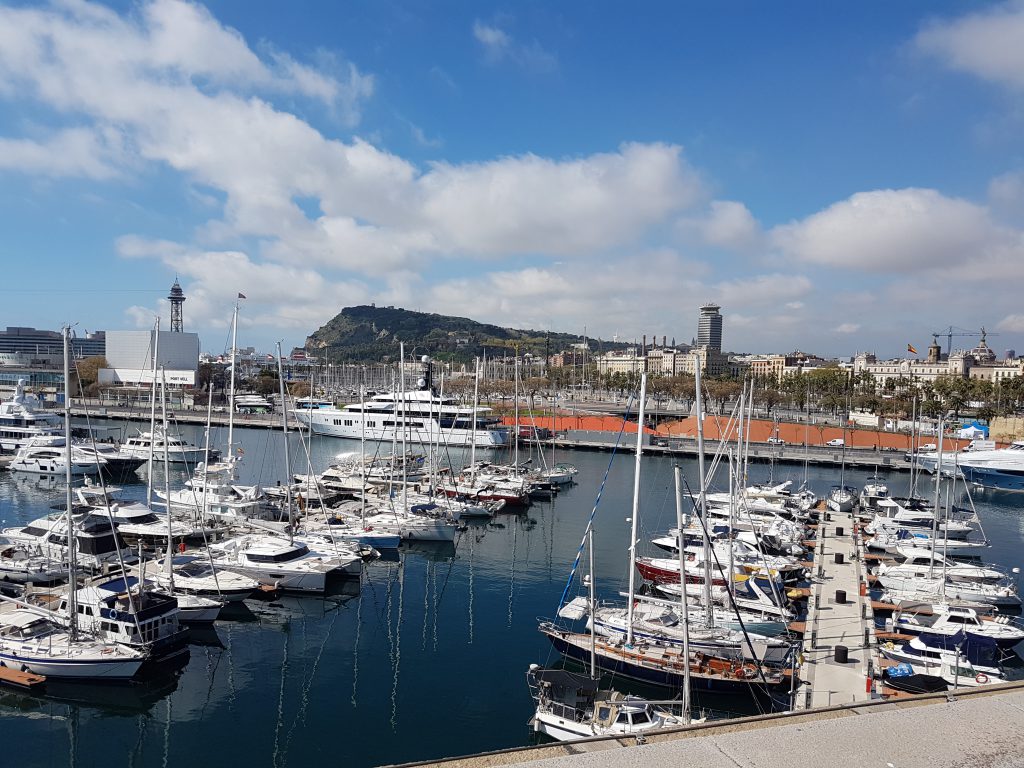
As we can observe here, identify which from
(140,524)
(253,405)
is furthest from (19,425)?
(253,405)

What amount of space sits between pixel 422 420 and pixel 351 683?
50379 mm

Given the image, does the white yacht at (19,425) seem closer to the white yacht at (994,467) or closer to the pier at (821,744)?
the pier at (821,744)

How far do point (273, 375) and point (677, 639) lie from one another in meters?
134

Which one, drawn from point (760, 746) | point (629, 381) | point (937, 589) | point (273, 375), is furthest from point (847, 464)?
point (273, 375)

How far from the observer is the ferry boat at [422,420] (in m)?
67.7

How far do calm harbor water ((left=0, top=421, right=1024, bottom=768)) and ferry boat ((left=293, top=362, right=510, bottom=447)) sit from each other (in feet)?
120

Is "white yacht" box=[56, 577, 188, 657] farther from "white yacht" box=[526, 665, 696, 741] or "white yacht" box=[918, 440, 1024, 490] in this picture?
"white yacht" box=[918, 440, 1024, 490]

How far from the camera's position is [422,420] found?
224 feet

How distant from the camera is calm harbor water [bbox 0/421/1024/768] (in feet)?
49.6

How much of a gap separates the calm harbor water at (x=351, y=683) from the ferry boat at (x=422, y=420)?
3659cm

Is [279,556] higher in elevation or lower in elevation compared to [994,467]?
lower

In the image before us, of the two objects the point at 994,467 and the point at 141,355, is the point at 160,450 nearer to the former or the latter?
the point at 994,467

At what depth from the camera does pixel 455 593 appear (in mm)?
25500

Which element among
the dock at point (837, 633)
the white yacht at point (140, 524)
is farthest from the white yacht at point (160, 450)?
the dock at point (837, 633)
